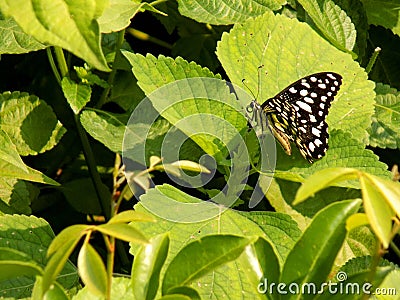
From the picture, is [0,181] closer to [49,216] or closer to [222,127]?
[49,216]

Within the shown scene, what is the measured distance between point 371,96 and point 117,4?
55 cm

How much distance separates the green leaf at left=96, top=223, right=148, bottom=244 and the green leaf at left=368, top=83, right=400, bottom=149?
100cm

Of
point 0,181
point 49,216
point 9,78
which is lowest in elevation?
point 49,216

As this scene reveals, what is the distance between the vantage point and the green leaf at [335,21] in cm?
155

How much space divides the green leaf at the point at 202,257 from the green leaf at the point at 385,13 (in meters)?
1.17

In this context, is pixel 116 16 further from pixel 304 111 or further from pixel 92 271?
pixel 92 271

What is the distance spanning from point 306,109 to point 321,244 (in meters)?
0.64

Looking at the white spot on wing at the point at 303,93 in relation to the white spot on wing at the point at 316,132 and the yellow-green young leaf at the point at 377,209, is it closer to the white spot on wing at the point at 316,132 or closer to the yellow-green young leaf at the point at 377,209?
the white spot on wing at the point at 316,132

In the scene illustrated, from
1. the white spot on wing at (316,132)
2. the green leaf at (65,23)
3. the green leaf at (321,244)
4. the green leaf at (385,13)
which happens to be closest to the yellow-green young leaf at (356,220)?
the green leaf at (321,244)

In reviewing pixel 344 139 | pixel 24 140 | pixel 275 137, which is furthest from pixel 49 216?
pixel 344 139

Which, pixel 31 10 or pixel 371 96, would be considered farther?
pixel 371 96

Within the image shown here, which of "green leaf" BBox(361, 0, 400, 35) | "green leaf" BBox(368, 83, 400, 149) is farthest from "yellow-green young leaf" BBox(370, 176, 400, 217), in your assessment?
"green leaf" BBox(361, 0, 400, 35)

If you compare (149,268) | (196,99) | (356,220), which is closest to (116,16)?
(196,99)

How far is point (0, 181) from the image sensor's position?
4.47 feet
